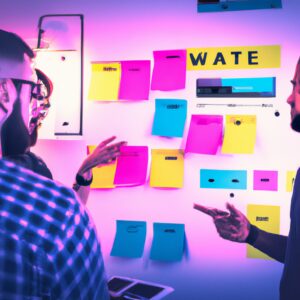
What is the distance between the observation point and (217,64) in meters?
1.27

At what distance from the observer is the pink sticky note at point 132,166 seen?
1.32 meters

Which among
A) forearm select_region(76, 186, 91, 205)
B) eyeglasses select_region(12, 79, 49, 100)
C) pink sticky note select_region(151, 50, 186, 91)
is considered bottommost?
forearm select_region(76, 186, 91, 205)

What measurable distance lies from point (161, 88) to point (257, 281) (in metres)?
0.74

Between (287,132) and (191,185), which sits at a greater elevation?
(287,132)

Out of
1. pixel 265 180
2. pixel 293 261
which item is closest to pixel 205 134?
pixel 265 180

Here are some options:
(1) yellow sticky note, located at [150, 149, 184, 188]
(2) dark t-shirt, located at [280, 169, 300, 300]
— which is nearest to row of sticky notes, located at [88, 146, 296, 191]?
(1) yellow sticky note, located at [150, 149, 184, 188]

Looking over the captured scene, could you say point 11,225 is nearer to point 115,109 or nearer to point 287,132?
point 115,109

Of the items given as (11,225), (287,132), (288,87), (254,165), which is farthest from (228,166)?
(11,225)

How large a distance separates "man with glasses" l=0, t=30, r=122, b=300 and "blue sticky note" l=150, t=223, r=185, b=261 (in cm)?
36

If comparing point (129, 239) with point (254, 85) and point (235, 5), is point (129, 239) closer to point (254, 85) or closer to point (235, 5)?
point (254, 85)

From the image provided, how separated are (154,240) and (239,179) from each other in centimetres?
37

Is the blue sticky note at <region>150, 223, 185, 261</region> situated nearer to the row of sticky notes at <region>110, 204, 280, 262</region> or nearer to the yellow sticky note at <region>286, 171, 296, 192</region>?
the row of sticky notes at <region>110, 204, 280, 262</region>

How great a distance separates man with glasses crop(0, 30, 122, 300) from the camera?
2.44 ft

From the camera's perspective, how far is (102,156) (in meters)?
1.36
